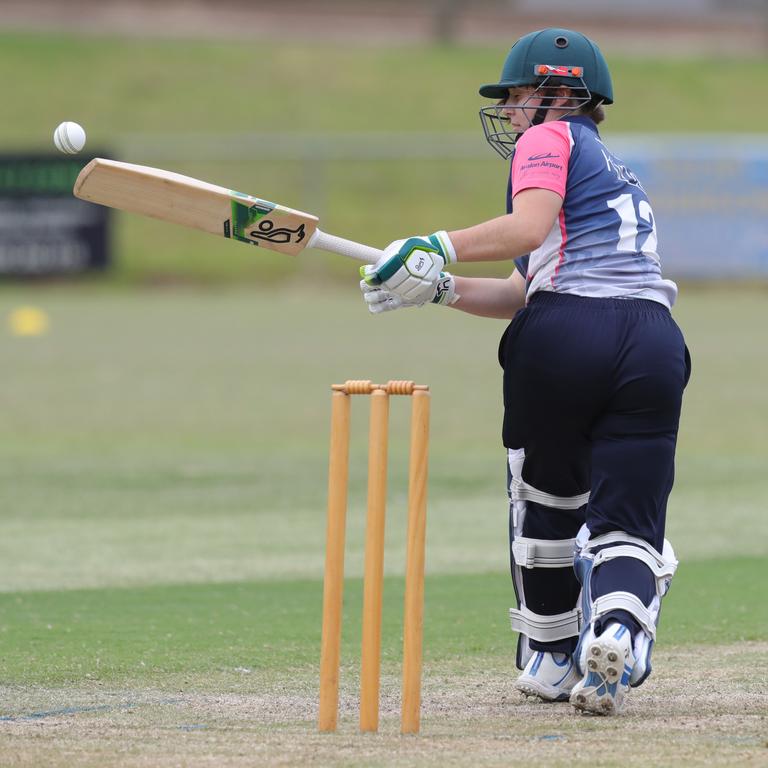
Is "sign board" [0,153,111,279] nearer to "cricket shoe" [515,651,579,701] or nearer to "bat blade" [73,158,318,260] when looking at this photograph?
"bat blade" [73,158,318,260]

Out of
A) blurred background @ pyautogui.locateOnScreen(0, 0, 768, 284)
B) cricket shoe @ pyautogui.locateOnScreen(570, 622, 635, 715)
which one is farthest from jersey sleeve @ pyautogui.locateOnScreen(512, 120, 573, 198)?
blurred background @ pyautogui.locateOnScreen(0, 0, 768, 284)

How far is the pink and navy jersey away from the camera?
439cm

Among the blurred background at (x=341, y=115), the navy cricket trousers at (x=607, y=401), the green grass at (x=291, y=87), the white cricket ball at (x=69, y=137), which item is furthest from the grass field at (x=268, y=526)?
the green grass at (x=291, y=87)

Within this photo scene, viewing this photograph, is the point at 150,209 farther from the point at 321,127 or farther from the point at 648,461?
the point at 321,127

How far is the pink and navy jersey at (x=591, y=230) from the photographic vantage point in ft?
14.4

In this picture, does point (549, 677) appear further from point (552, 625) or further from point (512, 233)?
point (512, 233)

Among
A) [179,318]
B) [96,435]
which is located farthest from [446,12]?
[96,435]

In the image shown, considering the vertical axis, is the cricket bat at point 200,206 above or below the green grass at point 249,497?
above

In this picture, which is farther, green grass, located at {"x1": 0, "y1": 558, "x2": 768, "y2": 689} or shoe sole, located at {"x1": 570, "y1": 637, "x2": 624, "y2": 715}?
green grass, located at {"x1": 0, "y1": 558, "x2": 768, "y2": 689}

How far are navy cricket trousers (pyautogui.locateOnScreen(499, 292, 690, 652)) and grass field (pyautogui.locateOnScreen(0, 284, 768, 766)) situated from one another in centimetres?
53

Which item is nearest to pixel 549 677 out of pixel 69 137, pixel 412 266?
pixel 412 266

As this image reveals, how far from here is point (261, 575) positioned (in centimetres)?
714

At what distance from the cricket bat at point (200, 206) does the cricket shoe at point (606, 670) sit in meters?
1.20

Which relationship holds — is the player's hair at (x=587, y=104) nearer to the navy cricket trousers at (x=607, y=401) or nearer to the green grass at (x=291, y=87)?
the navy cricket trousers at (x=607, y=401)
